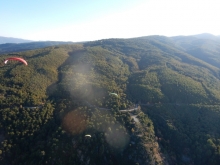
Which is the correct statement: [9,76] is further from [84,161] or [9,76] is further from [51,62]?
[84,161]

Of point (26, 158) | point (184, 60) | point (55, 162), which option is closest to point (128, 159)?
point (55, 162)

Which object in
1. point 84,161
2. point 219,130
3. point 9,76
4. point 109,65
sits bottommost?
point 219,130

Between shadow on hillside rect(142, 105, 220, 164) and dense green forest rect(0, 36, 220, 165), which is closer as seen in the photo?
dense green forest rect(0, 36, 220, 165)

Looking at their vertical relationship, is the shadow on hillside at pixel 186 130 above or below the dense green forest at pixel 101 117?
below

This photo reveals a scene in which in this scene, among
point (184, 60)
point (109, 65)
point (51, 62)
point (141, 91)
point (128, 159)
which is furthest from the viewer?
point (184, 60)

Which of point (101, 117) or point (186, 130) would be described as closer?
point (101, 117)

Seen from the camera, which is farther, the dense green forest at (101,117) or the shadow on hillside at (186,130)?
the shadow on hillside at (186,130)

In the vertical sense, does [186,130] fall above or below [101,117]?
below

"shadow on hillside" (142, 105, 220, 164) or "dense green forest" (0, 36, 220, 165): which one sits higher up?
"dense green forest" (0, 36, 220, 165)
